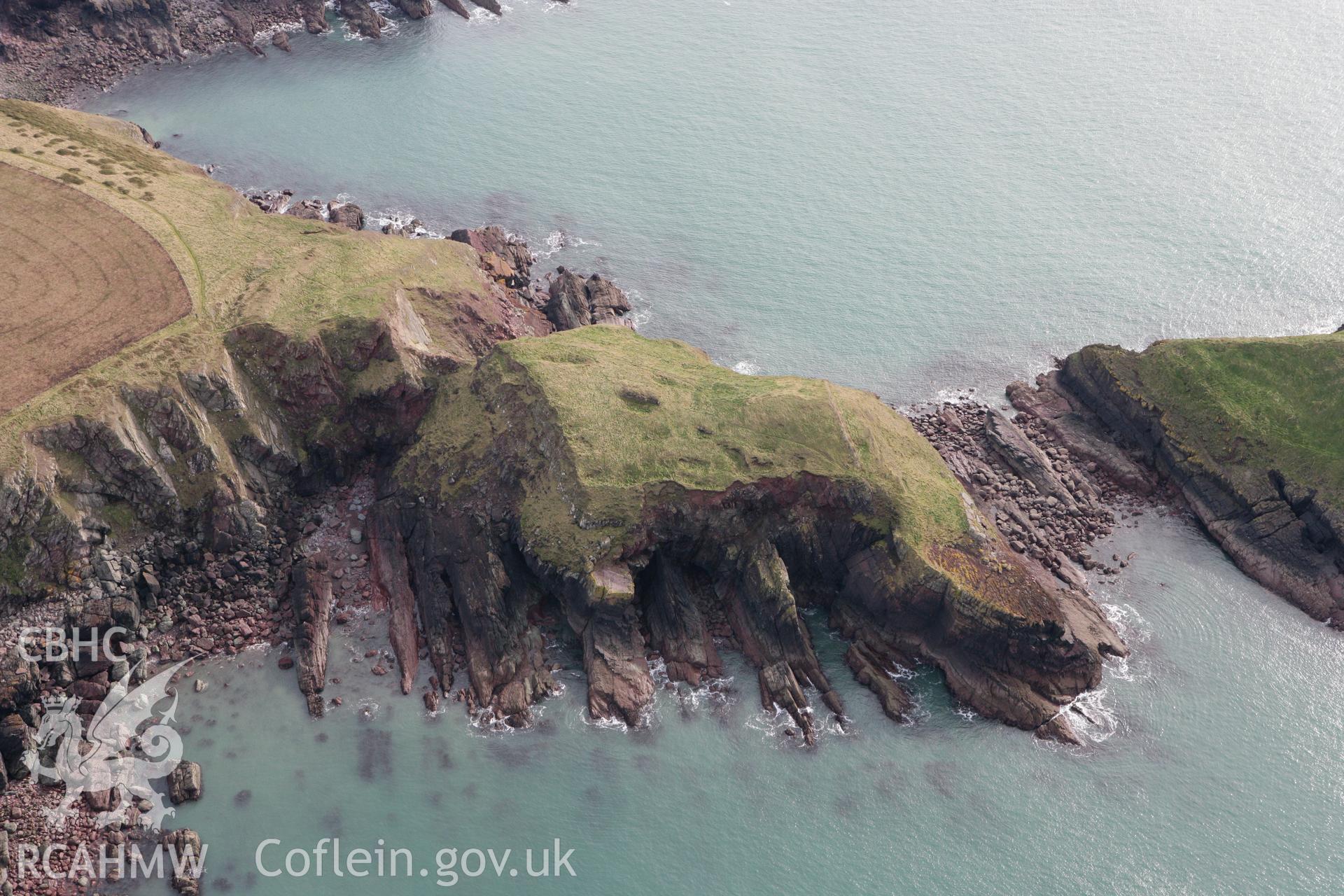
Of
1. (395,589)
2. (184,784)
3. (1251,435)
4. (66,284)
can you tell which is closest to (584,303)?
(395,589)

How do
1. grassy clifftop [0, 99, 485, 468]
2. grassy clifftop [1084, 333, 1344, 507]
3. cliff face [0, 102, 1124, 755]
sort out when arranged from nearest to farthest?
1. cliff face [0, 102, 1124, 755]
2. grassy clifftop [0, 99, 485, 468]
3. grassy clifftop [1084, 333, 1344, 507]

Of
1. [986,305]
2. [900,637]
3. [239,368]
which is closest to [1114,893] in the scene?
[900,637]

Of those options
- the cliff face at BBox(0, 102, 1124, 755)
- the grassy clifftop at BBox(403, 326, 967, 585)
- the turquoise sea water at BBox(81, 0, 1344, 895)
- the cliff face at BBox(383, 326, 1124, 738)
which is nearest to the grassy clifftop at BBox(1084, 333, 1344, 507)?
the turquoise sea water at BBox(81, 0, 1344, 895)

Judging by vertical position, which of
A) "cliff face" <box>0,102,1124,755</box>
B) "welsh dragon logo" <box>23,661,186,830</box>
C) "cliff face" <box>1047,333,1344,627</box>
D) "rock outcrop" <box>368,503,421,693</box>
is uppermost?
"cliff face" <box>1047,333,1344,627</box>

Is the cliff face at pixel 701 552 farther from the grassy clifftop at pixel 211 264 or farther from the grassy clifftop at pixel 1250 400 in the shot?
the grassy clifftop at pixel 1250 400

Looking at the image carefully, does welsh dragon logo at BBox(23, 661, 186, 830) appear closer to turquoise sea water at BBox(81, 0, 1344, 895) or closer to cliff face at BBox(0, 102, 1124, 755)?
turquoise sea water at BBox(81, 0, 1344, 895)

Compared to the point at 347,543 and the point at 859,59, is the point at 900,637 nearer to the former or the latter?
the point at 347,543

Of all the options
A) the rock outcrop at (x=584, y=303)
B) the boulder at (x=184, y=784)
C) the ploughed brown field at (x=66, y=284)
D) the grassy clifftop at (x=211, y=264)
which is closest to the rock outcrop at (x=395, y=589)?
the boulder at (x=184, y=784)
